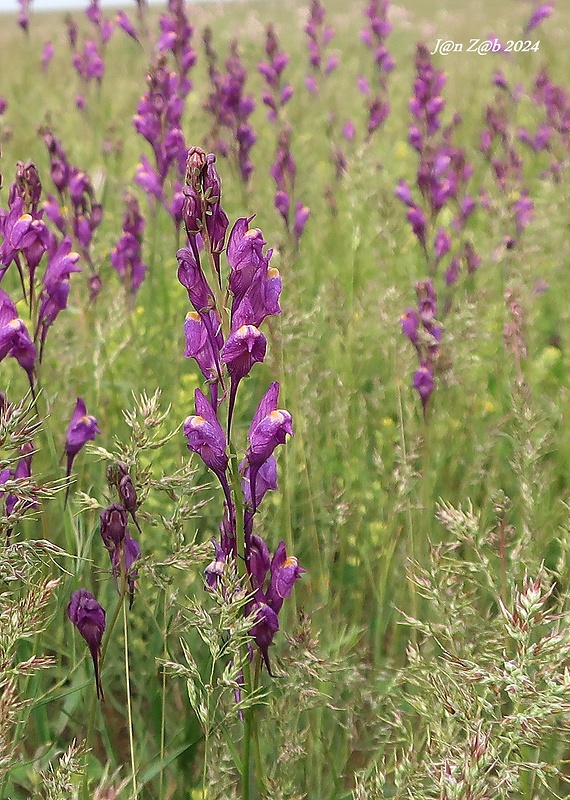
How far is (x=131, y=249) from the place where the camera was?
3.02 metres

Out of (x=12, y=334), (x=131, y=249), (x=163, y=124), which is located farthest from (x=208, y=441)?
(x=163, y=124)

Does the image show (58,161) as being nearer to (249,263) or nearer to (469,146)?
(249,263)

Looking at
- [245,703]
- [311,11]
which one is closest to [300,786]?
[245,703]

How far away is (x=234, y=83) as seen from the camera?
156 inches

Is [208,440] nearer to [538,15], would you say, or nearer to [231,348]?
[231,348]

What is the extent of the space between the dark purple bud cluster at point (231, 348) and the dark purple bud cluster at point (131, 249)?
1819 millimetres

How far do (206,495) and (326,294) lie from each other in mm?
1323

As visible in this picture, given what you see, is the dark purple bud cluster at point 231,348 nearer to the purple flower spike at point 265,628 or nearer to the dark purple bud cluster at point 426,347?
the purple flower spike at point 265,628

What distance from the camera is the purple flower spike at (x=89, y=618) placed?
1.30 m

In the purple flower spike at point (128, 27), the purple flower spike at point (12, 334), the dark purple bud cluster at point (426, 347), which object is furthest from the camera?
the purple flower spike at point (128, 27)

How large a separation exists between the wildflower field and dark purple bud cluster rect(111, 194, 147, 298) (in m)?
0.02

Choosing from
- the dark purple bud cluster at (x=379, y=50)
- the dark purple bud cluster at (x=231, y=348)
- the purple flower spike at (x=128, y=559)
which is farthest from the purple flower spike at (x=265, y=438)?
the dark purple bud cluster at (x=379, y=50)

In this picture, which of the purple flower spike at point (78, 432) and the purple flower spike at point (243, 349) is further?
the purple flower spike at point (78, 432)

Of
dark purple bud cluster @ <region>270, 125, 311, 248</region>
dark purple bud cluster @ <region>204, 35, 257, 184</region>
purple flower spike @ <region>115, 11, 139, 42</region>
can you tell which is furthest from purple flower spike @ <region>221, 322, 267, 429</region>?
purple flower spike @ <region>115, 11, 139, 42</region>
